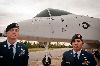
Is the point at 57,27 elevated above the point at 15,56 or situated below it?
above

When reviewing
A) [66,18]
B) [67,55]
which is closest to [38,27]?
[66,18]

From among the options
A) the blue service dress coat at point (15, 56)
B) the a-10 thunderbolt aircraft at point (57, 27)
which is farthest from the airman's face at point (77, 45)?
the a-10 thunderbolt aircraft at point (57, 27)

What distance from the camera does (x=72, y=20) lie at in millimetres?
12695

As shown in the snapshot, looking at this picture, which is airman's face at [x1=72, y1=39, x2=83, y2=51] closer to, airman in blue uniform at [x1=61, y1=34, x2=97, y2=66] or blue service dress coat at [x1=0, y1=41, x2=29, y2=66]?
airman in blue uniform at [x1=61, y1=34, x2=97, y2=66]

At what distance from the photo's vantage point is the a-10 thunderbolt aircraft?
38.4ft

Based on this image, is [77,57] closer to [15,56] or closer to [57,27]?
[15,56]

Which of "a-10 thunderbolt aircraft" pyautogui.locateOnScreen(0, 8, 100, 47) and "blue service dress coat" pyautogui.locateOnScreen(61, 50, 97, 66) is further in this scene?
"a-10 thunderbolt aircraft" pyautogui.locateOnScreen(0, 8, 100, 47)

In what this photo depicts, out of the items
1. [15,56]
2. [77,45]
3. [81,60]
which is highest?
[77,45]

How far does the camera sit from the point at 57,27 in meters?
12.1

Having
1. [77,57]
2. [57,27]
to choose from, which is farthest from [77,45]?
[57,27]

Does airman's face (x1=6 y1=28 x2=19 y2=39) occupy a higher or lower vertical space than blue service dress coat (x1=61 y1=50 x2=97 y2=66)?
higher

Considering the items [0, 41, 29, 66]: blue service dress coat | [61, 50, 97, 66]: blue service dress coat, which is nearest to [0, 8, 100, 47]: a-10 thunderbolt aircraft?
[61, 50, 97, 66]: blue service dress coat

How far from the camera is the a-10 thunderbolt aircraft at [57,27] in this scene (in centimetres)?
1171

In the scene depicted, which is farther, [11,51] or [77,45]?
[77,45]
